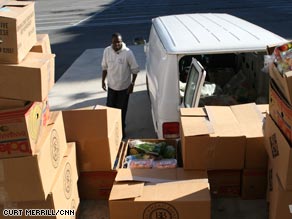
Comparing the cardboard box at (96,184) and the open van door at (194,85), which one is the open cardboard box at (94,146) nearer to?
the cardboard box at (96,184)

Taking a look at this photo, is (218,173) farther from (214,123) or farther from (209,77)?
(209,77)

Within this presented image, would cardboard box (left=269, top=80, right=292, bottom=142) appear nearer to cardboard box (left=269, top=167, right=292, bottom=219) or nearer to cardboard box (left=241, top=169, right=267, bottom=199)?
cardboard box (left=269, top=167, right=292, bottom=219)

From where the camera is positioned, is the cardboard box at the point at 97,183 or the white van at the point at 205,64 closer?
the white van at the point at 205,64

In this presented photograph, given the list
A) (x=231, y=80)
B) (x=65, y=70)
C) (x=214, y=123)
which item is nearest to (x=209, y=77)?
(x=231, y=80)

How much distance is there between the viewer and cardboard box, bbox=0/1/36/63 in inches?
128

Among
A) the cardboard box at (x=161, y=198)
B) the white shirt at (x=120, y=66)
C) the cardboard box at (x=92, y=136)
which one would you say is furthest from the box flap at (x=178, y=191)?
the white shirt at (x=120, y=66)

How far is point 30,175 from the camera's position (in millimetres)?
3607

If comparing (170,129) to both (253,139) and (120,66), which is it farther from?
(120,66)

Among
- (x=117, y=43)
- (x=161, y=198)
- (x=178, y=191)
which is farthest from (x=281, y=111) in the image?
(x=117, y=43)

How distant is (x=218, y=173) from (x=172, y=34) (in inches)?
70.2

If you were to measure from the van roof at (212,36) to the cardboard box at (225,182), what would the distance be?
1.26m

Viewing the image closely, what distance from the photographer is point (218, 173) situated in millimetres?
4586

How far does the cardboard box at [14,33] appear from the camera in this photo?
10.6 feet

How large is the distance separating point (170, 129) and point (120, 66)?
190 cm
